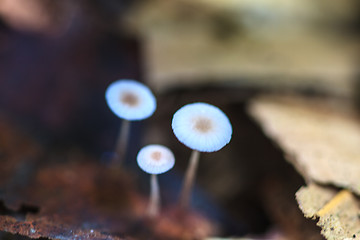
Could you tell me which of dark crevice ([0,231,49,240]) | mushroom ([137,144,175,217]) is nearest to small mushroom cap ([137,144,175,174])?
mushroom ([137,144,175,217])

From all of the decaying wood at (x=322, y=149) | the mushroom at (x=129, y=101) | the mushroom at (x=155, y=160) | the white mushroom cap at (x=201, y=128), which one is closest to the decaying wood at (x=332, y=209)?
the decaying wood at (x=322, y=149)

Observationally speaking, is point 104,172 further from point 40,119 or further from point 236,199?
point 236,199

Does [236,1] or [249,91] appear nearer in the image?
[249,91]

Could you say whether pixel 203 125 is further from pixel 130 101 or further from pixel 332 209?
pixel 332 209

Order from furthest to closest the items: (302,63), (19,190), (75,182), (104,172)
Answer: (302,63), (104,172), (75,182), (19,190)

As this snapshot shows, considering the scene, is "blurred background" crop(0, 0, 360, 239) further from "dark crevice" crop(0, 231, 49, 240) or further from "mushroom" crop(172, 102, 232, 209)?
"dark crevice" crop(0, 231, 49, 240)

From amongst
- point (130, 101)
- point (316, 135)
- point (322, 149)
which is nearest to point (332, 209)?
point (322, 149)

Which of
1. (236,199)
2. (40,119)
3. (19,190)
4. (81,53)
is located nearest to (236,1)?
(81,53)
